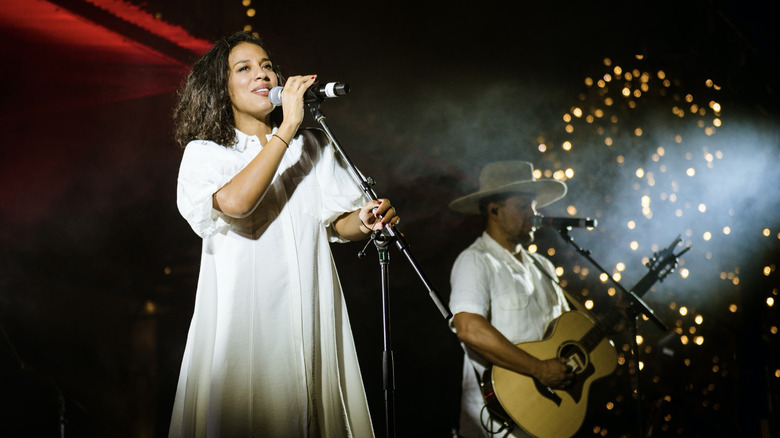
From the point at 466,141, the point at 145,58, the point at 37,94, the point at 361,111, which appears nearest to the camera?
the point at 37,94

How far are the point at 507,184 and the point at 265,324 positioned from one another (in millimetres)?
2059

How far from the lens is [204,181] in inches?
68.4

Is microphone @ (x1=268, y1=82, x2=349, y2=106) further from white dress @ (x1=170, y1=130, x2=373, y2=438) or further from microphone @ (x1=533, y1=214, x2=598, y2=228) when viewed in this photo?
microphone @ (x1=533, y1=214, x2=598, y2=228)

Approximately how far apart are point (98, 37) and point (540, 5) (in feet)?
9.72

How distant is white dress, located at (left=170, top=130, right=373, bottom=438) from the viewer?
5.28ft

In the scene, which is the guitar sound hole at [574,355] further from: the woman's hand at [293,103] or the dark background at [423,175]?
the woman's hand at [293,103]

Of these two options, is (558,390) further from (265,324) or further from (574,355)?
(265,324)

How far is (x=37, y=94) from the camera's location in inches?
118

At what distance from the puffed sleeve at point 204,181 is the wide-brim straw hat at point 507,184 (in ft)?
6.17

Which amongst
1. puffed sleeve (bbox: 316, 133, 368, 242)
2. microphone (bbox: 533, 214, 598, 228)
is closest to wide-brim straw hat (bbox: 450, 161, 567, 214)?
microphone (bbox: 533, 214, 598, 228)

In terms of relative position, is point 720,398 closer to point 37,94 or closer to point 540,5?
point 540,5

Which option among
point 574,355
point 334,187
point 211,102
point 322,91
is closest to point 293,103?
point 322,91

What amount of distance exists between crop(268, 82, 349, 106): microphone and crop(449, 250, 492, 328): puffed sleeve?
5.26ft

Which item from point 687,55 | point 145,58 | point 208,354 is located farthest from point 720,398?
point 145,58
